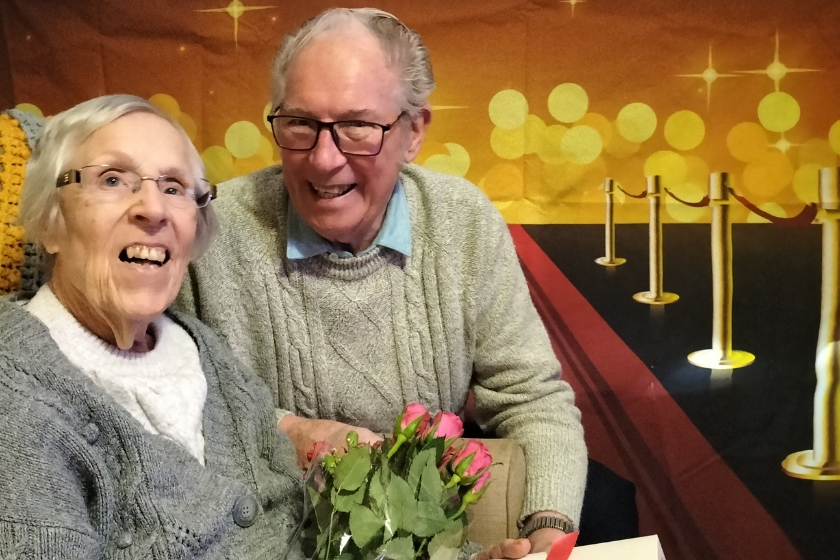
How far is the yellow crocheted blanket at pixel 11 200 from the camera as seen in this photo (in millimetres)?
1162

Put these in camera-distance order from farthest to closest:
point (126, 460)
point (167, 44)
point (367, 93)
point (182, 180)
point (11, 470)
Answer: point (167, 44), point (367, 93), point (182, 180), point (126, 460), point (11, 470)

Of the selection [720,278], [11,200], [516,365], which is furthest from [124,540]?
[720,278]

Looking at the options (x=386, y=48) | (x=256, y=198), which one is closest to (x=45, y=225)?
(x=256, y=198)

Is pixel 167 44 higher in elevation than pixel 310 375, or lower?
higher

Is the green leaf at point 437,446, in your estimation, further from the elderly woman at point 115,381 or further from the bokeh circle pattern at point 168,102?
the bokeh circle pattern at point 168,102

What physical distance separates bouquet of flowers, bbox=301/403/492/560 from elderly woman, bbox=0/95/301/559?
0.61 feet

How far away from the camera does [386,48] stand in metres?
1.37

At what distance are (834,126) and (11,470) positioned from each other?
1.72 meters

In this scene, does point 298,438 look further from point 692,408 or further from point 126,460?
point 692,408

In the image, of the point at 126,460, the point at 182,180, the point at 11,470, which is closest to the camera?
the point at 11,470

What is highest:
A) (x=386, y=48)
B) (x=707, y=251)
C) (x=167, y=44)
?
(x=167, y=44)

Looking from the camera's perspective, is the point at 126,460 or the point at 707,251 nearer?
the point at 126,460

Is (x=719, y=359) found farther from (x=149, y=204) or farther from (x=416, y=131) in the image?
(x=149, y=204)

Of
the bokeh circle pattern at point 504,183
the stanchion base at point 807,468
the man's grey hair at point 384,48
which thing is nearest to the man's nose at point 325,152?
the man's grey hair at point 384,48
